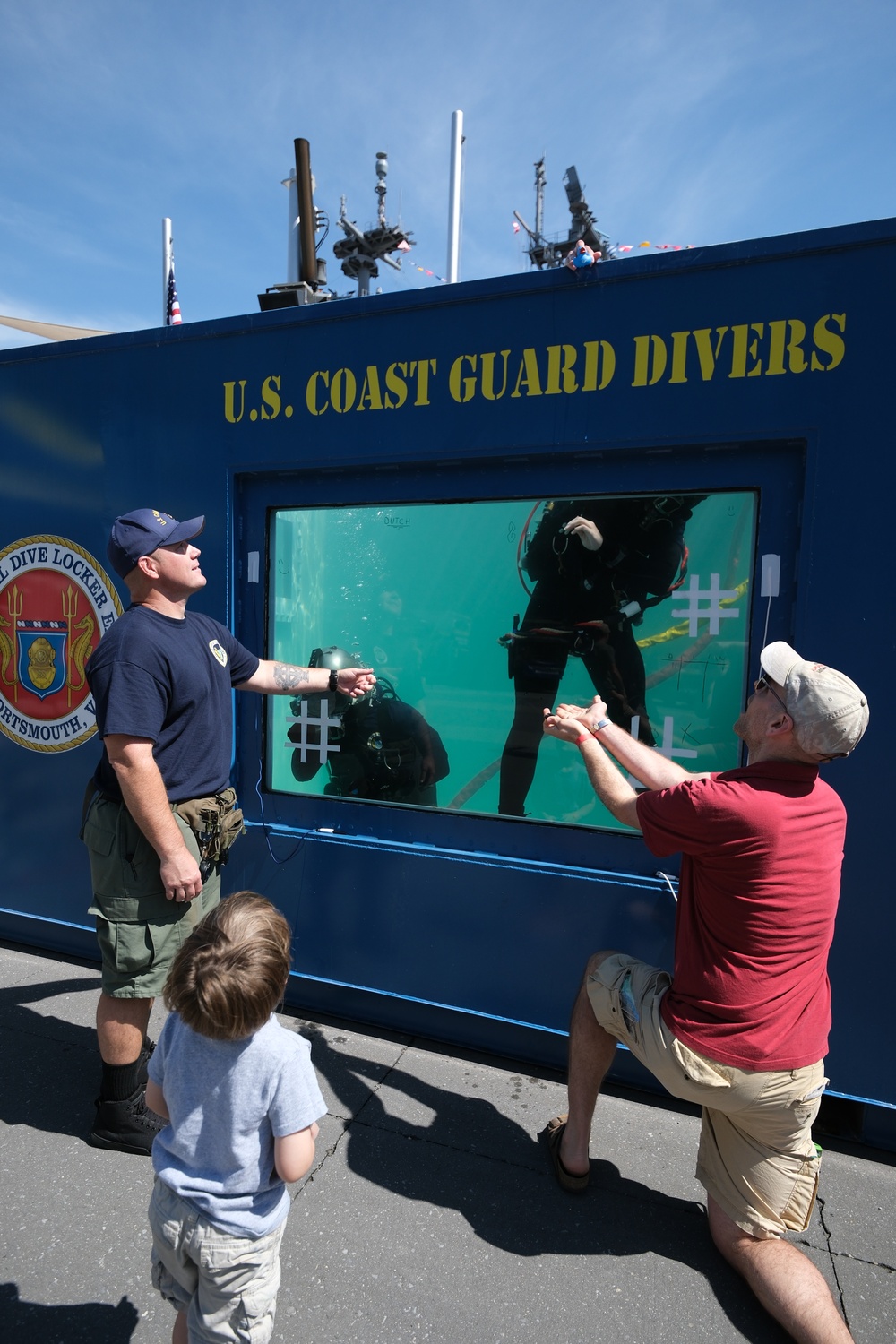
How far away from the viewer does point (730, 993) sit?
1.87 meters

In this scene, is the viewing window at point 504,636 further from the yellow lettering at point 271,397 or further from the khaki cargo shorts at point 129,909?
the khaki cargo shorts at point 129,909

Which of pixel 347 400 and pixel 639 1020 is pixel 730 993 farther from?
pixel 347 400

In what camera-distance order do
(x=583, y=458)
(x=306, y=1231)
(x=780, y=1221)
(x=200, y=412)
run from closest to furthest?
Result: (x=780, y=1221)
(x=306, y=1231)
(x=583, y=458)
(x=200, y=412)

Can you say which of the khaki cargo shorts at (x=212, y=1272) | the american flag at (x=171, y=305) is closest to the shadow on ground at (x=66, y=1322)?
the khaki cargo shorts at (x=212, y=1272)

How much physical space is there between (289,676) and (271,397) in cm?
114

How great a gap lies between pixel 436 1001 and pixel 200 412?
2548mm

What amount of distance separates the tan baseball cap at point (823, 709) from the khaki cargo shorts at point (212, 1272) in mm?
1488

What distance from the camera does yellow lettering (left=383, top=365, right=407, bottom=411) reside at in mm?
2924

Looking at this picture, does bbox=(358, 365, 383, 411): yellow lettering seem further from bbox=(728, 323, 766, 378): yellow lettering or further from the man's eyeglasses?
the man's eyeglasses

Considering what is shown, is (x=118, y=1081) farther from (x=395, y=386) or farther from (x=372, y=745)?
(x=395, y=386)

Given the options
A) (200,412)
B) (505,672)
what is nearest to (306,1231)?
(505,672)

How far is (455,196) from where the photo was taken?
15.6 ft

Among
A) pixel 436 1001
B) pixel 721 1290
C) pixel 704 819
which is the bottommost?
pixel 721 1290

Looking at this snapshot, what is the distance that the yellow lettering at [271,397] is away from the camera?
3129 mm
